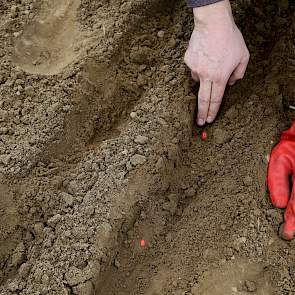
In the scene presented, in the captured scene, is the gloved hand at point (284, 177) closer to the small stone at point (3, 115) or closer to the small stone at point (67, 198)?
the small stone at point (67, 198)

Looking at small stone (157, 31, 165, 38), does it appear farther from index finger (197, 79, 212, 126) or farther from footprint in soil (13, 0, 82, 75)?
index finger (197, 79, 212, 126)

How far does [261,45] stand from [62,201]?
1046 mm

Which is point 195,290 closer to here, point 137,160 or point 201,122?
point 137,160

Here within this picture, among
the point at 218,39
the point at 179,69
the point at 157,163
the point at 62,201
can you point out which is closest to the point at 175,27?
the point at 179,69

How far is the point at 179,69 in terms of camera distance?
2123mm

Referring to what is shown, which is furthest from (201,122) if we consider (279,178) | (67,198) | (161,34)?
(67,198)

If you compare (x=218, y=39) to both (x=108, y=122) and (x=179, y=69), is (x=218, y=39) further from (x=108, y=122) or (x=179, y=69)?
(x=108, y=122)

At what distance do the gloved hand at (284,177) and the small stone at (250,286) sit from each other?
0.20 m

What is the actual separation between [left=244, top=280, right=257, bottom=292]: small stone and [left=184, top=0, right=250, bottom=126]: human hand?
0.65 meters

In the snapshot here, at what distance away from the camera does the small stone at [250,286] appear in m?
1.74

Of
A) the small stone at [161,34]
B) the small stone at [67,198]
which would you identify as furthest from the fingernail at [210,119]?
the small stone at [67,198]

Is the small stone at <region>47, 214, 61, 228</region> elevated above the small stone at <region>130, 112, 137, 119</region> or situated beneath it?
situated beneath

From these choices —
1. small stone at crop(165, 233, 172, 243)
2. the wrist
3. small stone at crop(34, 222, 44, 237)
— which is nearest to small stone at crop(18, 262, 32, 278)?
small stone at crop(34, 222, 44, 237)

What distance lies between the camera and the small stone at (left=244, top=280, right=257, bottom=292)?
174cm
